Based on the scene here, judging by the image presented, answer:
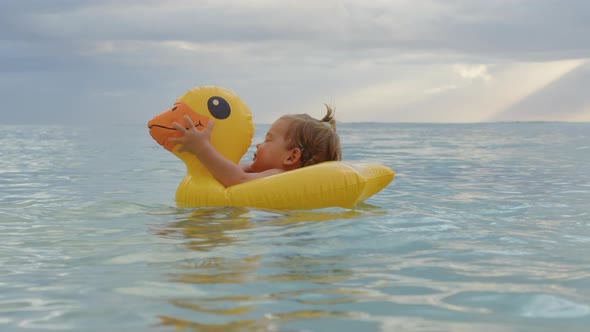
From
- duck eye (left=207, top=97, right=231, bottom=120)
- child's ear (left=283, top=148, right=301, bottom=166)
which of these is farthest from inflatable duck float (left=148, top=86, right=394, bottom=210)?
child's ear (left=283, top=148, right=301, bottom=166)

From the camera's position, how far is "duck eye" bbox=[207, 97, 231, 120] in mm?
5422

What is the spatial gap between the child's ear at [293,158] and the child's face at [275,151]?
0.06 feet

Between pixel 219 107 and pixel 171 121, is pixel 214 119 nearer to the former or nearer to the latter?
pixel 219 107

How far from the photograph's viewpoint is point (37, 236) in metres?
4.27

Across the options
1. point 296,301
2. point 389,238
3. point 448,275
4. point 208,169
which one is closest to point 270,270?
point 296,301

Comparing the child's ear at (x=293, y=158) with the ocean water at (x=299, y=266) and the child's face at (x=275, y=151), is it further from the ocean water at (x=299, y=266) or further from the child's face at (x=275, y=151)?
the ocean water at (x=299, y=266)

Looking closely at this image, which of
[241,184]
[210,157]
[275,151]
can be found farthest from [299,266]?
[275,151]

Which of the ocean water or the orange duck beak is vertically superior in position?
the orange duck beak

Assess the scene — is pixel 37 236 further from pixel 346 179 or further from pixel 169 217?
pixel 346 179

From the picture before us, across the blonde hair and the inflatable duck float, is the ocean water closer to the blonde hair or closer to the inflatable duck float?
the inflatable duck float

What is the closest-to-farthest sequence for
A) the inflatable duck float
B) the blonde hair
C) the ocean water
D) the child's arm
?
the ocean water → the inflatable duck float → the child's arm → the blonde hair

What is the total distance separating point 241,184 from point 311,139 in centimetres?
72

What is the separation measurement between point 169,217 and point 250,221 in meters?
0.75

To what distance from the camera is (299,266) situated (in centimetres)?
319
